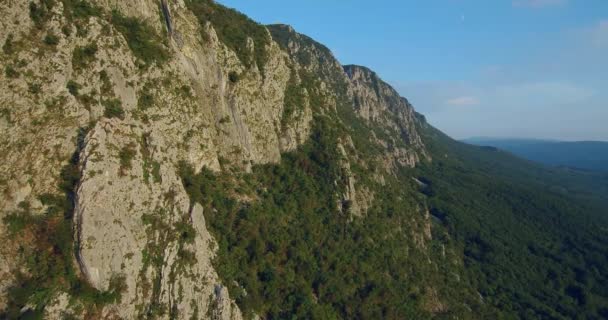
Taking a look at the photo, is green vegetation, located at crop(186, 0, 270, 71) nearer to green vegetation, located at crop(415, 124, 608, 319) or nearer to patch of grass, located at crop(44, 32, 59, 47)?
patch of grass, located at crop(44, 32, 59, 47)

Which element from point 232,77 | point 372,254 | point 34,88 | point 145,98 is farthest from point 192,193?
point 372,254

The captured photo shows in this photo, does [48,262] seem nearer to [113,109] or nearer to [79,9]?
[113,109]

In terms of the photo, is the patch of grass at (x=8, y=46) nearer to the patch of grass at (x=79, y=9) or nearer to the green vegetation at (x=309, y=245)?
the patch of grass at (x=79, y=9)

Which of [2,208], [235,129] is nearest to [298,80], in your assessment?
[235,129]

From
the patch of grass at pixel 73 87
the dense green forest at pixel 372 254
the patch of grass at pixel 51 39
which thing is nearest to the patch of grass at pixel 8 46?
the patch of grass at pixel 51 39

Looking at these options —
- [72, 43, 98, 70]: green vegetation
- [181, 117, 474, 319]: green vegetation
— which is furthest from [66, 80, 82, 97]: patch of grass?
[181, 117, 474, 319]: green vegetation

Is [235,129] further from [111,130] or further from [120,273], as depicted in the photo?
[120,273]
